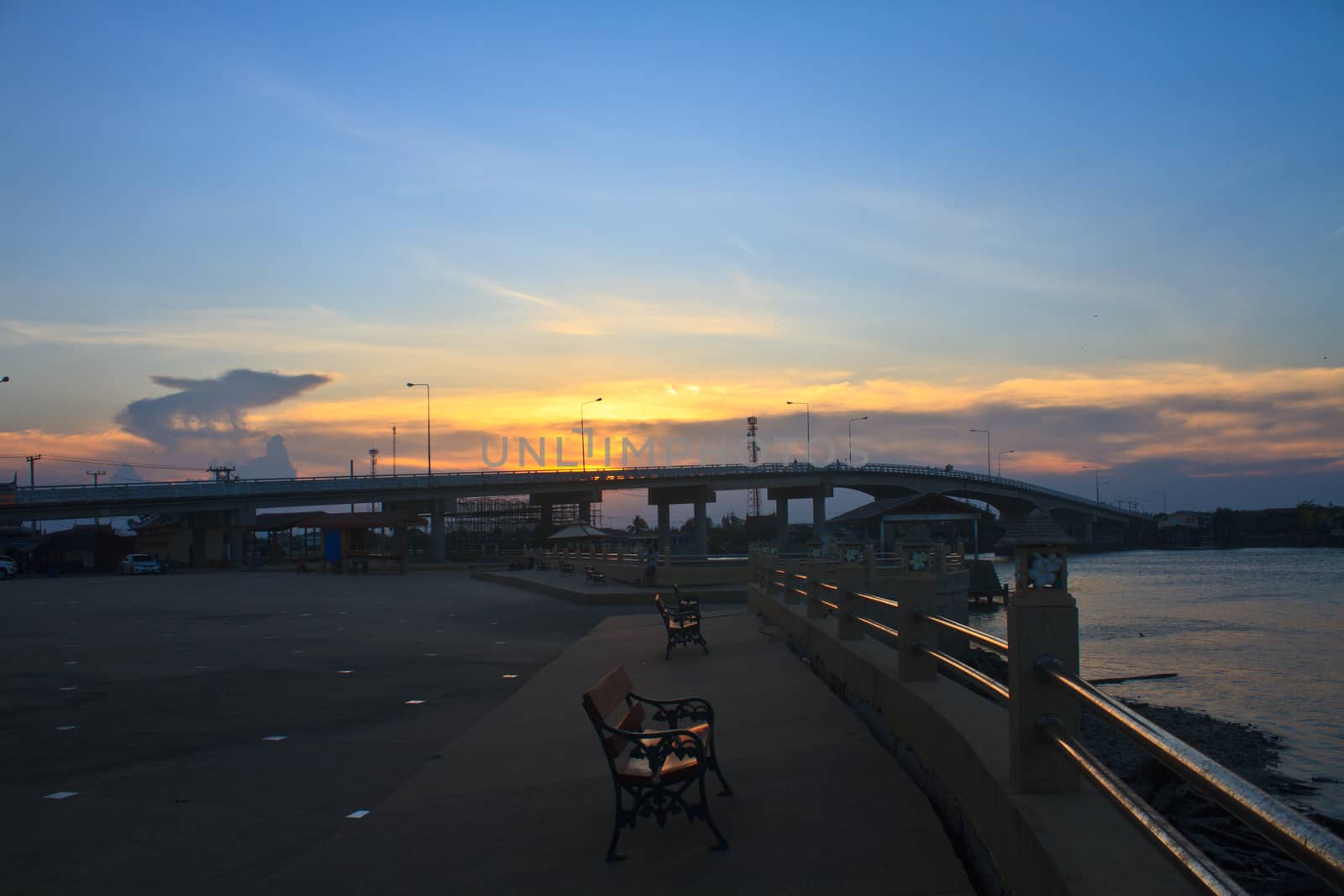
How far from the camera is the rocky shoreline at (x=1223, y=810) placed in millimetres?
9539

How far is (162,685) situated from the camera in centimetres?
1238

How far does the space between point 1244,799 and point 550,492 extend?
295 ft

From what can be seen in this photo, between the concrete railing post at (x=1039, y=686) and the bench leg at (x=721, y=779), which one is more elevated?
the concrete railing post at (x=1039, y=686)

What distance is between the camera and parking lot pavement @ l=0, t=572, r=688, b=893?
241 inches

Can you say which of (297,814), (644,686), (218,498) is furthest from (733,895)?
(218,498)

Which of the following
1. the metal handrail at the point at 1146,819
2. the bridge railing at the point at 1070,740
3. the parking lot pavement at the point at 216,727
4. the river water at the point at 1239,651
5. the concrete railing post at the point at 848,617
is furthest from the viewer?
the river water at the point at 1239,651

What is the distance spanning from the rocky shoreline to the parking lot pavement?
5851 millimetres

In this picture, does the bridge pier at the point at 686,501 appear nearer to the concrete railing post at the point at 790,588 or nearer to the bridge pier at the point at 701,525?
the bridge pier at the point at 701,525

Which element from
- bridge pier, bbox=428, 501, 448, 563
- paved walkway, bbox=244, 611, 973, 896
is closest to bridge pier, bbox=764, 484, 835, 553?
bridge pier, bbox=428, 501, 448, 563

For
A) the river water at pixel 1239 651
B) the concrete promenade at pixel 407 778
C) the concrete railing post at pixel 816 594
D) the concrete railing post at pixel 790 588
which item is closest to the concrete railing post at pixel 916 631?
the concrete promenade at pixel 407 778

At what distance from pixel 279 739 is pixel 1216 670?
27271mm

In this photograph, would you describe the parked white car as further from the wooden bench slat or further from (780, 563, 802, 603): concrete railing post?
the wooden bench slat

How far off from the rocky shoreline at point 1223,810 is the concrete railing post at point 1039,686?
2.43 metres

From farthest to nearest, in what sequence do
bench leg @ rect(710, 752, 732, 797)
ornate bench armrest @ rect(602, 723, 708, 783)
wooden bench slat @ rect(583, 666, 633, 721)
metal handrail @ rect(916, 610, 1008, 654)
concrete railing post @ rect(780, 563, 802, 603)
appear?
concrete railing post @ rect(780, 563, 802, 603), bench leg @ rect(710, 752, 732, 797), wooden bench slat @ rect(583, 666, 633, 721), ornate bench armrest @ rect(602, 723, 708, 783), metal handrail @ rect(916, 610, 1008, 654)
